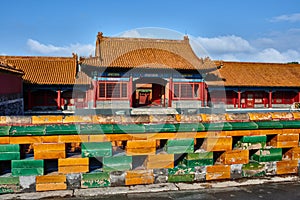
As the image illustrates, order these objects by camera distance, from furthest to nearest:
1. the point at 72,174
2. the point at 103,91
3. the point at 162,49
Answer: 1. the point at 162,49
2. the point at 103,91
3. the point at 72,174

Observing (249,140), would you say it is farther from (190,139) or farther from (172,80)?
(172,80)

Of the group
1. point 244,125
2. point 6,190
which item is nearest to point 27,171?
point 6,190

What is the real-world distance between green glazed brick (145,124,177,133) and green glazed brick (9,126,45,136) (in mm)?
1392

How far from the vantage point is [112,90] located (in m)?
22.3

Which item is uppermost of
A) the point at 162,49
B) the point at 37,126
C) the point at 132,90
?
the point at 162,49

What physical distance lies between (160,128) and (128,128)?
1.50 ft

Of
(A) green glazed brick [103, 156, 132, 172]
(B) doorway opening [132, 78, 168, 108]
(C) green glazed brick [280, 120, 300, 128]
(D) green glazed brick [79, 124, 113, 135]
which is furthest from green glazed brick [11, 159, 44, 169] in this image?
(B) doorway opening [132, 78, 168, 108]

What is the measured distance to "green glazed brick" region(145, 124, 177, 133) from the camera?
3715mm

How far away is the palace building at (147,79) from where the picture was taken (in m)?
22.2

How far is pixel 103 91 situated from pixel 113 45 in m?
6.33

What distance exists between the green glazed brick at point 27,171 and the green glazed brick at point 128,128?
3.62 ft

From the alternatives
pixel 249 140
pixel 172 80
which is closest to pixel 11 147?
pixel 249 140

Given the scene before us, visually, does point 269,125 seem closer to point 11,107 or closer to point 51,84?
point 11,107

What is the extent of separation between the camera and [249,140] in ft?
13.6
